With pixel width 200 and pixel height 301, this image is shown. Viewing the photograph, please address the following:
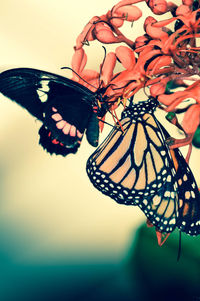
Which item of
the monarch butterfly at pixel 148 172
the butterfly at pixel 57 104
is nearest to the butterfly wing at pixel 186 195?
the monarch butterfly at pixel 148 172

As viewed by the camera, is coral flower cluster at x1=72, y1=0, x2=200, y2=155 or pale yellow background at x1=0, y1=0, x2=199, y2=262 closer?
coral flower cluster at x1=72, y1=0, x2=200, y2=155

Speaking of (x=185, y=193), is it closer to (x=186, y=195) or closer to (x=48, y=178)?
(x=186, y=195)

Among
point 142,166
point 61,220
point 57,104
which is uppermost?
point 57,104

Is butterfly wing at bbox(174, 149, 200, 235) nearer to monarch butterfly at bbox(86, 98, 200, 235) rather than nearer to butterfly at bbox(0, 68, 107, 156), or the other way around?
monarch butterfly at bbox(86, 98, 200, 235)

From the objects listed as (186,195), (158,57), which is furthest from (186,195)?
(158,57)

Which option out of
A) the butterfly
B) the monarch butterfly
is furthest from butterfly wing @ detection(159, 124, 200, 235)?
the butterfly

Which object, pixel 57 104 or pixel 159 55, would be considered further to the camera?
pixel 57 104
